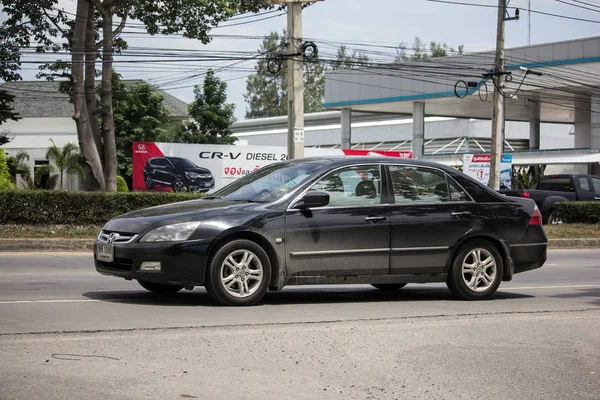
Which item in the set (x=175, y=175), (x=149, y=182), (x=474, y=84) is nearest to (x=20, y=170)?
(x=149, y=182)

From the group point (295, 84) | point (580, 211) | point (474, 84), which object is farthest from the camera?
point (474, 84)

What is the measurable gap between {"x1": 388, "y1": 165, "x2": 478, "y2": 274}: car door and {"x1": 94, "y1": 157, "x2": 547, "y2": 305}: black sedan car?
0.01 metres

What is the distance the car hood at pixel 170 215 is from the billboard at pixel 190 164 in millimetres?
23311

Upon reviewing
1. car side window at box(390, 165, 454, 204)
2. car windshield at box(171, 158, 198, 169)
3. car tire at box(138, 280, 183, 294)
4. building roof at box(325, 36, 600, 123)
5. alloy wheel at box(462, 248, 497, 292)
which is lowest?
car tire at box(138, 280, 183, 294)

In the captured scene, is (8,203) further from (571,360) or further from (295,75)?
(571,360)

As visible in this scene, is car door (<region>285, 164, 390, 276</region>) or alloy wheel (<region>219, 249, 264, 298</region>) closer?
alloy wheel (<region>219, 249, 264, 298</region>)

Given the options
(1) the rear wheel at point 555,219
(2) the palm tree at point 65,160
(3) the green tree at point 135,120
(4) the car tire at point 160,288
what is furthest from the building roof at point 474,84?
(4) the car tire at point 160,288

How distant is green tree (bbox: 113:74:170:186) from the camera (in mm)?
52094

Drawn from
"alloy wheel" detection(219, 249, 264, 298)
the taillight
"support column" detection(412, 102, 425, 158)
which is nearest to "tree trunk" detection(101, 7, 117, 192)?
the taillight

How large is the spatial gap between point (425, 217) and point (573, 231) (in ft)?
52.7

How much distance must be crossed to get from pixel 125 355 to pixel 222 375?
840mm

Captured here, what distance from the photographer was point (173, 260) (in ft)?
26.9

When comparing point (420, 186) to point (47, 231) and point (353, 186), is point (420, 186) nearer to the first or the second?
point (353, 186)

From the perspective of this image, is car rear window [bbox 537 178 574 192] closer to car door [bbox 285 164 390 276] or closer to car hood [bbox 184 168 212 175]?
car hood [bbox 184 168 212 175]
